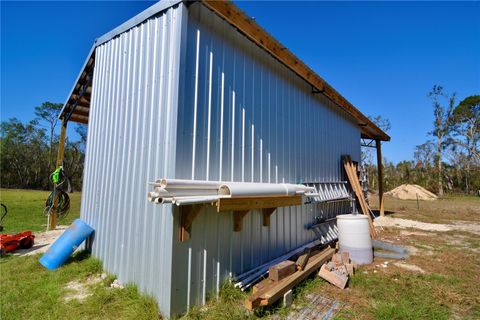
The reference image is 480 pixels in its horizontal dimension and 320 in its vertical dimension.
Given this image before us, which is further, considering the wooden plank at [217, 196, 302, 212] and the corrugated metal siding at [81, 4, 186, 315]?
the corrugated metal siding at [81, 4, 186, 315]

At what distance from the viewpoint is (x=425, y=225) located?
848cm

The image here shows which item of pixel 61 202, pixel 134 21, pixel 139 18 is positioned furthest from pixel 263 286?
pixel 61 202

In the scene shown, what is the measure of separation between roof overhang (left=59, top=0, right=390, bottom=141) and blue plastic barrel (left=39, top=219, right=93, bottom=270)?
11.6 ft

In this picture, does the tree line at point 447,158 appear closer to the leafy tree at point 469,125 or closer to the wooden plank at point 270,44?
the leafy tree at point 469,125

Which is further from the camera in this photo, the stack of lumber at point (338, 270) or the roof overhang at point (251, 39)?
the stack of lumber at point (338, 270)

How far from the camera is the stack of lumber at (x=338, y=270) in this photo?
3.48m

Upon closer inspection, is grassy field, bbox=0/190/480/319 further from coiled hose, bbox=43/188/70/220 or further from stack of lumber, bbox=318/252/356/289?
coiled hose, bbox=43/188/70/220

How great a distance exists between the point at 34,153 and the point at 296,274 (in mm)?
43588

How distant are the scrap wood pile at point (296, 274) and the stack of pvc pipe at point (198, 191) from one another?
3.45 feet

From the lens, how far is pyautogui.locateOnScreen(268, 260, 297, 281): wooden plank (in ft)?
10.0

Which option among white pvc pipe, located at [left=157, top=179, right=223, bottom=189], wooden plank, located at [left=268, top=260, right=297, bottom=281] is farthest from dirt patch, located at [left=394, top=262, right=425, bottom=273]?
white pvc pipe, located at [left=157, top=179, right=223, bottom=189]

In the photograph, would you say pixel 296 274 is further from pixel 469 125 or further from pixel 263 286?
pixel 469 125

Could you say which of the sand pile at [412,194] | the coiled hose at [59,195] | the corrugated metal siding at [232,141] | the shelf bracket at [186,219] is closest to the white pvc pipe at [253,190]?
the shelf bracket at [186,219]

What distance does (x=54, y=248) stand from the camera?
4.07 metres
